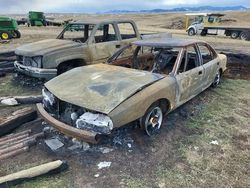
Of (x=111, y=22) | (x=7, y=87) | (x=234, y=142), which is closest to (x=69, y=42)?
(x=111, y=22)

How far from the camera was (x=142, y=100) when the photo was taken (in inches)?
165

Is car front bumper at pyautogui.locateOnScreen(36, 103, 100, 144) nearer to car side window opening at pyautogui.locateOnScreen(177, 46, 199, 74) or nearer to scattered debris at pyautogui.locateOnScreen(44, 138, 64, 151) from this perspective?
scattered debris at pyautogui.locateOnScreen(44, 138, 64, 151)

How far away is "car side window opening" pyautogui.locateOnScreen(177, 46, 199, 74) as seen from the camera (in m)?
5.48

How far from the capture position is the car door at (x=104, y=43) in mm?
7711

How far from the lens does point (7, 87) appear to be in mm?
7500

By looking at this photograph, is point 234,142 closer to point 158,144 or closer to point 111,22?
point 158,144

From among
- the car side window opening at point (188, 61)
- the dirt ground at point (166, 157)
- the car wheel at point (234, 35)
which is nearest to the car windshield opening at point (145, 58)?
the car side window opening at point (188, 61)

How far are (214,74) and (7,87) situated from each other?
5.58 meters

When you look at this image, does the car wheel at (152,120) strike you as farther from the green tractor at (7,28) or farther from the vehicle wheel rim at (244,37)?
the vehicle wheel rim at (244,37)

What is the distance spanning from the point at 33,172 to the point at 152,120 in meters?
2.09

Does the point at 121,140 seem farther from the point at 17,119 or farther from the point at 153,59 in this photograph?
the point at 153,59

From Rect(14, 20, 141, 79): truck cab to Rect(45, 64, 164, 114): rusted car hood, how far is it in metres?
2.06

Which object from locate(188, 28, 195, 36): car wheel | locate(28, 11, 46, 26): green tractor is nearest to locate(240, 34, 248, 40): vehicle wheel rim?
locate(188, 28, 195, 36): car wheel

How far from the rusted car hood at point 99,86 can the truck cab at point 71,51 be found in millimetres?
2058
